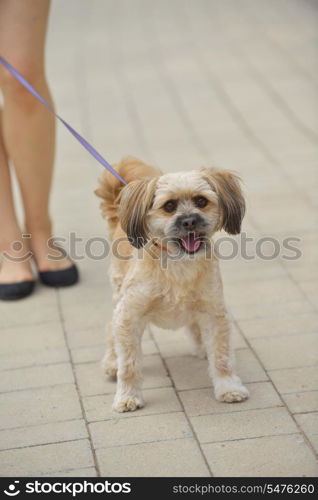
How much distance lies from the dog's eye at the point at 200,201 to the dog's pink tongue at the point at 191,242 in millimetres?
122

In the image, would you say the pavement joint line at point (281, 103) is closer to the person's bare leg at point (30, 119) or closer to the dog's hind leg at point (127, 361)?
the person's bare leg at point (30, 119)

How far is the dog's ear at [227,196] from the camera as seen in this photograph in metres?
3.46

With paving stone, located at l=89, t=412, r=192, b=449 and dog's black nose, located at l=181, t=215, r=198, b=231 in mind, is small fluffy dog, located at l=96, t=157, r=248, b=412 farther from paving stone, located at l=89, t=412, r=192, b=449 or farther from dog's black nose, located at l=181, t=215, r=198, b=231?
paving stone, located at l=89, t=412, r=192, b=449

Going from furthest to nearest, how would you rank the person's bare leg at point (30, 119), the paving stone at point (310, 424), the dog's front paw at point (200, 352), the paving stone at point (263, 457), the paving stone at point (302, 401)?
the person's bare leg at point (30, 119), the dog's front paw at point (200, 352), the paving stone at point (302, 401), the paving stone at point (310, 424), the paving stone at point (263, 457)

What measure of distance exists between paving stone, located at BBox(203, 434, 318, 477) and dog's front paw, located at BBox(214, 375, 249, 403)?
1.08 ft

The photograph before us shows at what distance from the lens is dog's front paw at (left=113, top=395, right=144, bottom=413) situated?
3.68 meters

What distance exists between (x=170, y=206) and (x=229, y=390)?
865mm

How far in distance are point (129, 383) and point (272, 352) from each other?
808 mm

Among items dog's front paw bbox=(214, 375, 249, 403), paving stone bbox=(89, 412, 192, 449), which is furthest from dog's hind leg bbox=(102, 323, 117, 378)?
dog's front paw bbox=(214, 375, 249, 403)

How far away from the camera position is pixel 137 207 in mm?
3453

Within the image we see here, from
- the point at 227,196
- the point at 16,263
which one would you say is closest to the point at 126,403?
the point at 227,196

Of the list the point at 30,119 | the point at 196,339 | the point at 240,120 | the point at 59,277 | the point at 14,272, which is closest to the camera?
the point at 196,339

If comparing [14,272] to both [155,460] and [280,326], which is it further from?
[155,460]

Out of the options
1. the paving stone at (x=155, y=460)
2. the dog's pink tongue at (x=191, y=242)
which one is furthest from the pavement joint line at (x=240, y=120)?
the paving stone at (x=155, y=460)
